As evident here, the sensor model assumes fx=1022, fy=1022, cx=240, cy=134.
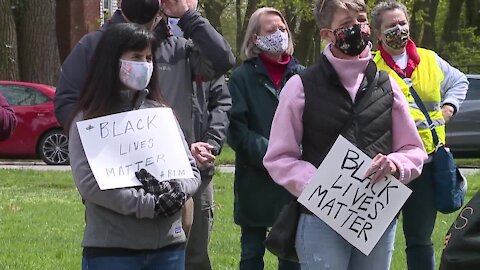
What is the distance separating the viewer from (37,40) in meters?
22.6

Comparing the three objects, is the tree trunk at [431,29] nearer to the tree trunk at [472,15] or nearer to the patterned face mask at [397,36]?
the tree trunk at [472,15]

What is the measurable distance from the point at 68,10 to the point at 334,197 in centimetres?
2444

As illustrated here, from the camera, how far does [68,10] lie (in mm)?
28109

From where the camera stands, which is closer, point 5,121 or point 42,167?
point 5,121

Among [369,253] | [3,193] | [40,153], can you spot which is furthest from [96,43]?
[40,153]

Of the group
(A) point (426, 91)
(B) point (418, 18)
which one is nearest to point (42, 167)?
(A) point (426, 91)

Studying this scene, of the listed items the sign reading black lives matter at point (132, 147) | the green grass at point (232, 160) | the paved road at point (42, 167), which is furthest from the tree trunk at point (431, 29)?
the sign reading black lives matter at point (132, 147)

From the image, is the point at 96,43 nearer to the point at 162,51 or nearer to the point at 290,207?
the point at 162,51

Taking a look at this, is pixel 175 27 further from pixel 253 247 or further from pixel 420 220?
pixel 420 220

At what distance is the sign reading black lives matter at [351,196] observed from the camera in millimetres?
4461

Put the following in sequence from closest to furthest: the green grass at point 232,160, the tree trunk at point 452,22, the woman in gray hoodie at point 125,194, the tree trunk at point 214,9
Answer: the woman in gray hoodie at point 125,194
the green grass at point 232,160
the tree trunk at point 214,9
the tree trunk at point 452,22

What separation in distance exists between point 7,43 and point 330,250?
18.0 metres

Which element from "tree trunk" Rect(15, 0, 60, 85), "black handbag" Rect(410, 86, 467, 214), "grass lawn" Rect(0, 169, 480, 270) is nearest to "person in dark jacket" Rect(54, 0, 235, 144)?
"black handbag" Rect(410, 86, 467, 214)

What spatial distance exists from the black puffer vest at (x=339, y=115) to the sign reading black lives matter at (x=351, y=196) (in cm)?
11
